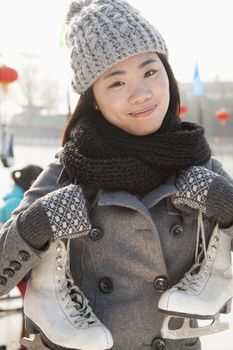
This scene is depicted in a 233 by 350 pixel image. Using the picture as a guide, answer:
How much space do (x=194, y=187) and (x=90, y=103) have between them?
1.12ft

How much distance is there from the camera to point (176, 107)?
1231 mm

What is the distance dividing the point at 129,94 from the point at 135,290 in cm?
45

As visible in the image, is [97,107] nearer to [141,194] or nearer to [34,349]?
[141,194]

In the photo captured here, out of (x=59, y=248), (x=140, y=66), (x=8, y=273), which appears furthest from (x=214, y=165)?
(x=8, y=273)

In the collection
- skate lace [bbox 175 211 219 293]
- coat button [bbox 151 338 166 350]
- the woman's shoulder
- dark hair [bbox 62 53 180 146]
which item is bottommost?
coat button [bbox 151 338 166 350]

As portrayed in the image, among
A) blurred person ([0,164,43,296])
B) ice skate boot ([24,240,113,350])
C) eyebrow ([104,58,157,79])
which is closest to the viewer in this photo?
ice skate boot ([24,240,113,350])

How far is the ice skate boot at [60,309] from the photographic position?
99 cm

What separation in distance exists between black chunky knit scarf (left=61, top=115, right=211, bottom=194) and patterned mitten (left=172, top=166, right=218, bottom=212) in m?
0.04

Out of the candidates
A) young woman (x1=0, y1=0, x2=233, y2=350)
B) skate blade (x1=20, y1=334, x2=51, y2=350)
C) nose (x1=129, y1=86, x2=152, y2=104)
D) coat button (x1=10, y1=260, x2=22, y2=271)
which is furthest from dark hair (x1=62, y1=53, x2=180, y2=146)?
skate blade (x1=20, y1=334, x2=51, y2=350)

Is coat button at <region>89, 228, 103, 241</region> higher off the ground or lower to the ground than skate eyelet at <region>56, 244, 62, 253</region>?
higher

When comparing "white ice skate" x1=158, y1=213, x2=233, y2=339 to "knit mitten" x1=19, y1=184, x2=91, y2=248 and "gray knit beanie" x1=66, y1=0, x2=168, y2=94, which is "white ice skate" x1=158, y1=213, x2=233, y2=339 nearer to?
"knit mitten" x1=19, y1=184, x2=91, y2=248

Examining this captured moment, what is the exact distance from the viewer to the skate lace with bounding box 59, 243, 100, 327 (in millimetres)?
1023

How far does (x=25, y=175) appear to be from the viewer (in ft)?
9.04

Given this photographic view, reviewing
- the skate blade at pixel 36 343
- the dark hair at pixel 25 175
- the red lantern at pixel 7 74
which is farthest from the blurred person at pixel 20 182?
the red lantern at pixel 7 74
